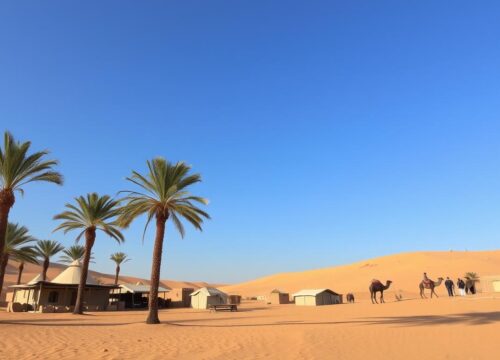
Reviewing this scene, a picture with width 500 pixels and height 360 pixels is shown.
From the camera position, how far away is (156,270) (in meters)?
23.6

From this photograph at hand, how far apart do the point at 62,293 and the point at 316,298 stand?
28.6 meters

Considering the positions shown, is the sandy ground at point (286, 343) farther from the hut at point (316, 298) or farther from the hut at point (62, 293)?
→ the hut at point (62, 293)

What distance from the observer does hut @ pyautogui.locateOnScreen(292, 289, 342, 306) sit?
1783 inches

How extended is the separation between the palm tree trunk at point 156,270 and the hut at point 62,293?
21.9m

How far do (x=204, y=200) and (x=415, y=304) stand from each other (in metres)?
18.4

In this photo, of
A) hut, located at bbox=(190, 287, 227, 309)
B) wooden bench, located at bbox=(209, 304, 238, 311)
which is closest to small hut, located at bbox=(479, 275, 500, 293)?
wooden bench, located at bbox=(209, 304, 238, 311)

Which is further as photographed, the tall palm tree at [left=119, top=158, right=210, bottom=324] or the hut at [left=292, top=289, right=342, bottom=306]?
the hut at [left=292, top=289, right=342, bottom=306]

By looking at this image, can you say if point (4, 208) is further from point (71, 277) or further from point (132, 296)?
point (132, 296)

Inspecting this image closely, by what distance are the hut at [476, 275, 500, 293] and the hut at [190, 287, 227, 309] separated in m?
32.0

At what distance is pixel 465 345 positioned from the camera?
1436 cm

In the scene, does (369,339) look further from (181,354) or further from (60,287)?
(60,287)

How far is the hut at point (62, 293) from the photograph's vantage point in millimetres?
42094

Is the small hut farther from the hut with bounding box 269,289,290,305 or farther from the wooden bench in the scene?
the wooden bench

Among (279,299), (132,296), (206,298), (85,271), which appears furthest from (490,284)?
(85,271)
